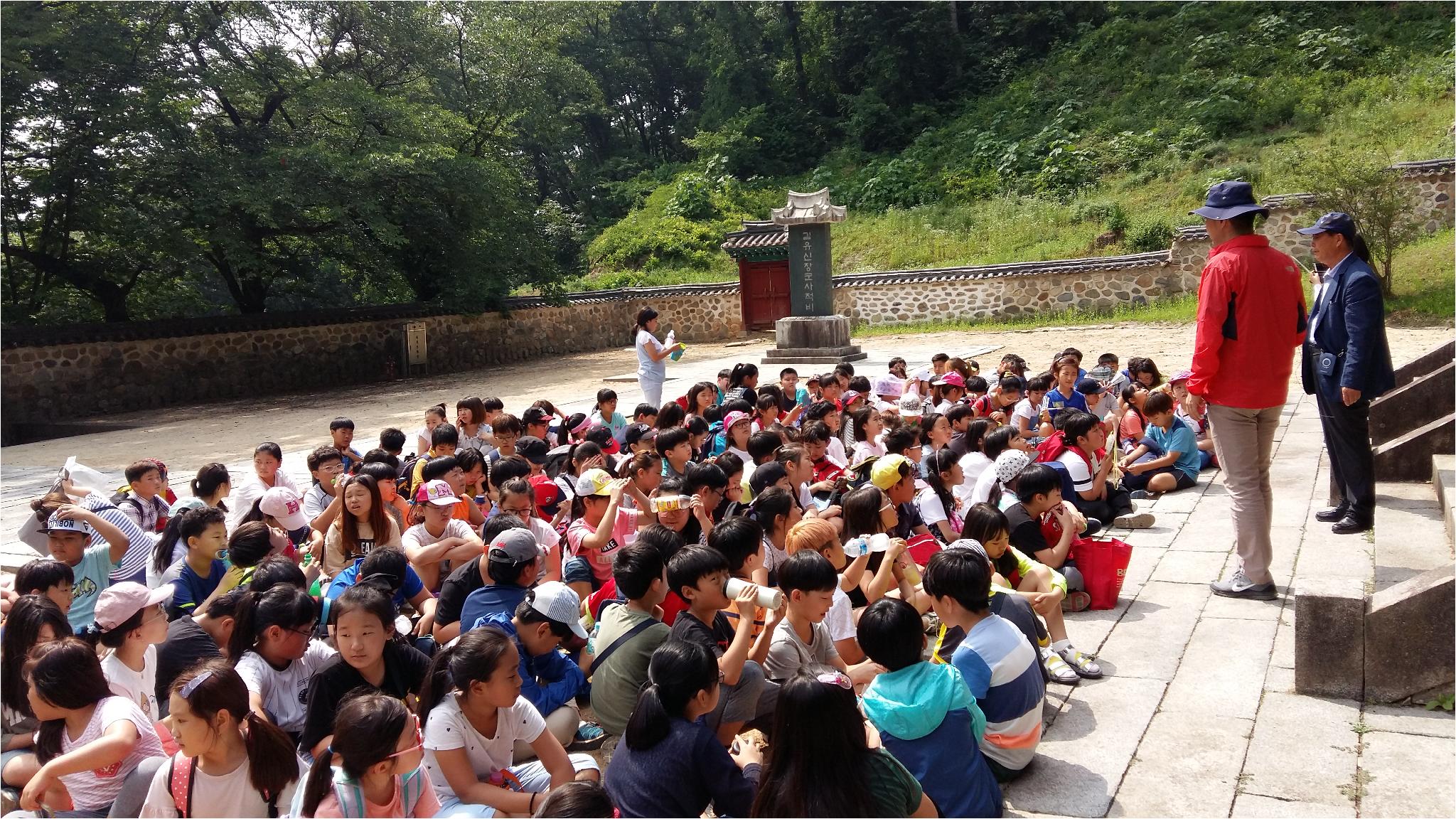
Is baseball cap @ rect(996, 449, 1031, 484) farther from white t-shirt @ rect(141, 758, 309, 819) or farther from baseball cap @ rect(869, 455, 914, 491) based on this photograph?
white t-shirt @ rect(141, 758, 309, 819)

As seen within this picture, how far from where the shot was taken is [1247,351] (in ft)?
14.9

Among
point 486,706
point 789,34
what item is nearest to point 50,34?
point 486,706

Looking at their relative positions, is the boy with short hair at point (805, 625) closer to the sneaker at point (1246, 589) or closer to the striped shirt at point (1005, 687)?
the striped shirt at point (1005, 687)

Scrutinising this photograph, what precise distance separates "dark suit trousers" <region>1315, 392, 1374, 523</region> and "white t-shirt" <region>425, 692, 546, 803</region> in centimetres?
429

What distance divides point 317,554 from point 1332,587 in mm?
4744

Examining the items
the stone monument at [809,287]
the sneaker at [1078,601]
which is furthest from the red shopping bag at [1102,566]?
the stone monument at [809,287]

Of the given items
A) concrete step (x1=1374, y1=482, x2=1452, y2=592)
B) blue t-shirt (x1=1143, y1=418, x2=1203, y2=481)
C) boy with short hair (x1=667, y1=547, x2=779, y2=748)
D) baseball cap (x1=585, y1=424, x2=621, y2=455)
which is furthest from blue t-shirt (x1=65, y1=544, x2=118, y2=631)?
blue t-shirt (x1=1143, y1=418, x2=1203, y2=481)

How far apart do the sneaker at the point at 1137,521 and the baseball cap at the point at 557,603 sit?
3.96 m

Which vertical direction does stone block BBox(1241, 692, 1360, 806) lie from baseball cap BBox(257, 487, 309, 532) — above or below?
below

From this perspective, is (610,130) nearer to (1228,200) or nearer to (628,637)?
(1228,200)

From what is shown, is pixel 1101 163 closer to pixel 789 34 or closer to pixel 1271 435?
pixel 789 34

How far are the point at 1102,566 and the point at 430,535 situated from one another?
3321mm

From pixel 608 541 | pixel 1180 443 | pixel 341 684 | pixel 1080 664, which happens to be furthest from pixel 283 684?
pixel 1180 443

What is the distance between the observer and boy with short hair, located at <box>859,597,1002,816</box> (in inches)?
111
